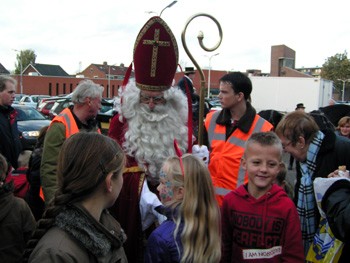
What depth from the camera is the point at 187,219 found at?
1.99 meters

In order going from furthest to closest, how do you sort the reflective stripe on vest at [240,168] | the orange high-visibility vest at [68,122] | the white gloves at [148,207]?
the orange high-visibility vest at [68,122]
the reflective stripe on vest at [240,168]
the white gloves at [148,207]

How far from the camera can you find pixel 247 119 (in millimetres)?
3215

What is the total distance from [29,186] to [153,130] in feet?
5.55

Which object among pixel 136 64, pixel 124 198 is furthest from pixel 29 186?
pixel 136 64

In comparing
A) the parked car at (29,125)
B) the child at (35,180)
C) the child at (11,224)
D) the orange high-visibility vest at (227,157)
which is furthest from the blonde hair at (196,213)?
the parked car at (29,125)

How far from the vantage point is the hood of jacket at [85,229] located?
1440 mm

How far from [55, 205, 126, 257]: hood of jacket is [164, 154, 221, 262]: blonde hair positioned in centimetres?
52

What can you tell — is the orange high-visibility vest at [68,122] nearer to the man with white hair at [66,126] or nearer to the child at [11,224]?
the man with white hair at [66,126]

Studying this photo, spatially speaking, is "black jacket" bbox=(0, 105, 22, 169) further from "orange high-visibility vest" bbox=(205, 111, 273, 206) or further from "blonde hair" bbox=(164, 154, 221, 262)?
"blonde hair" bbox=(164, 154, 221, 262)

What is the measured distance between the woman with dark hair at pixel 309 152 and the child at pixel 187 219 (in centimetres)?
78

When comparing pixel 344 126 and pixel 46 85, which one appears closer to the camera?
pixel 344 126

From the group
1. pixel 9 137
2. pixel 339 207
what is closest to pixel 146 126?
pixel 339 207

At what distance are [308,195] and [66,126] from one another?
6.84ft

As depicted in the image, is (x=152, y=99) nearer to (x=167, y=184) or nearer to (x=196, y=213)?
(x=167, y=184)
